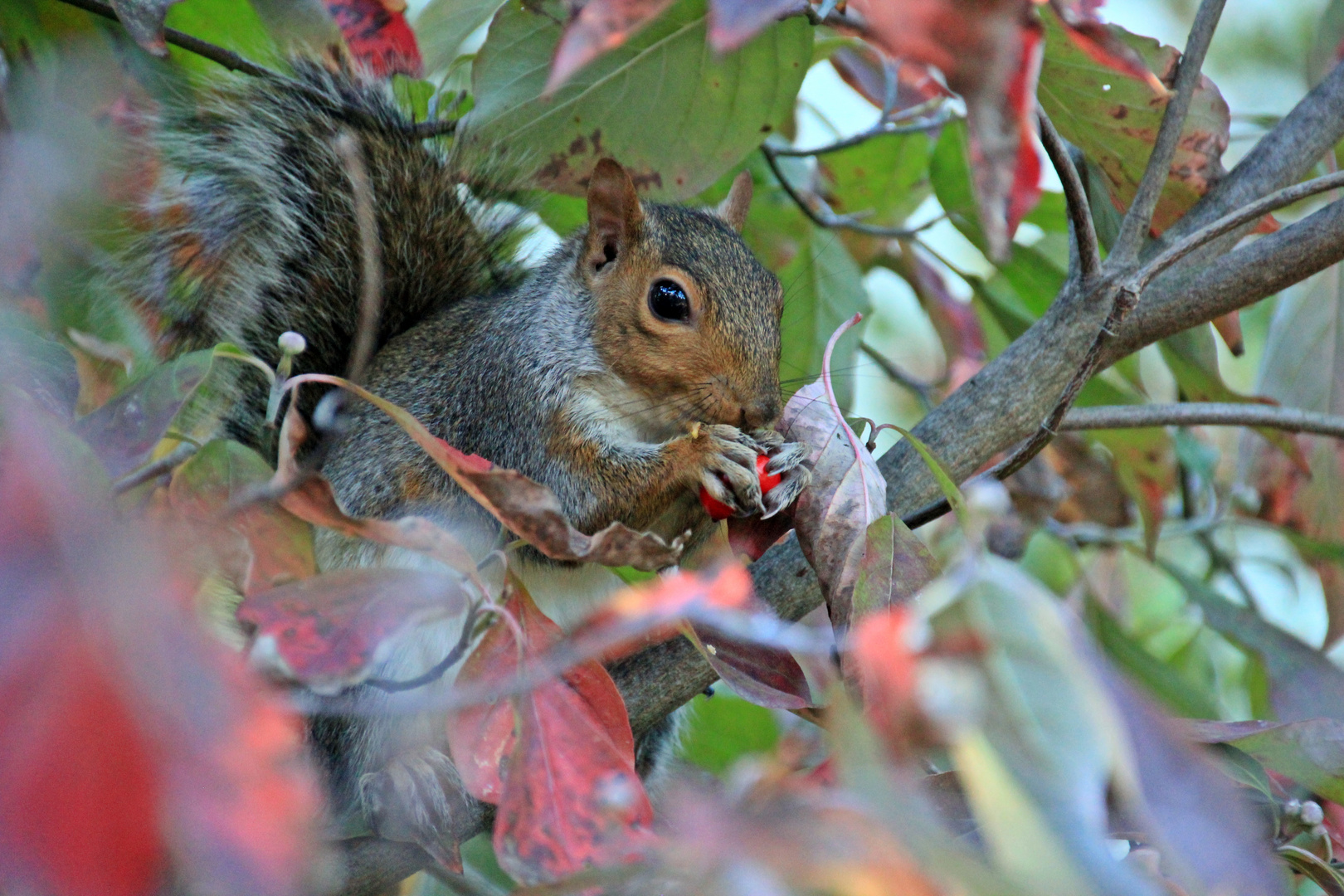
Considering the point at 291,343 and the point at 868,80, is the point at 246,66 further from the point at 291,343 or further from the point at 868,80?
the point at 868,80

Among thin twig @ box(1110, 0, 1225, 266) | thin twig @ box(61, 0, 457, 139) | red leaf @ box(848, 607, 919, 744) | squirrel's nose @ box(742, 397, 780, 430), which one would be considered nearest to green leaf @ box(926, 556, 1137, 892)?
red leaf @ box(848, 607, 919, 744)

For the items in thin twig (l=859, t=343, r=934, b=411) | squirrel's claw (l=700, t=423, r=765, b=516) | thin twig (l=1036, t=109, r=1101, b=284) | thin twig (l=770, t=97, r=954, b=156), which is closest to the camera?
thin twig (l=1036, t=109, r=1101, b=284)

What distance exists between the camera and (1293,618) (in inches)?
92.4

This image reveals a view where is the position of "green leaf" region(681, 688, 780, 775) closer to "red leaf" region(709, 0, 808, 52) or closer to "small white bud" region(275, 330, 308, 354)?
"small white bud" region(275, 330, 308, 354)

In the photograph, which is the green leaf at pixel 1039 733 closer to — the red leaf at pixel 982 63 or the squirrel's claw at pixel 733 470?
the red leaf at pixel 982 63

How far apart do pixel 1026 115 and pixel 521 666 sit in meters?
0.39

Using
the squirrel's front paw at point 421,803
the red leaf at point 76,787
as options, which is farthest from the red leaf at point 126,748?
the squirrel's front paw at point 421,803

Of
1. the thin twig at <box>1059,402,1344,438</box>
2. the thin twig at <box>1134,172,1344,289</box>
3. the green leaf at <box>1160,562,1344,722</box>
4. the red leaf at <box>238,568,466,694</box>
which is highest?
the thin twig at <box>1134,172,1344,289</box>

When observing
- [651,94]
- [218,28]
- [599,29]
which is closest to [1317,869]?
[599,29]

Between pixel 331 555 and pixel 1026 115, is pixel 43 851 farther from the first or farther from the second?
pixel 331 555

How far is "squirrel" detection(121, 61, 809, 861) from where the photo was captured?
1200 millimetres

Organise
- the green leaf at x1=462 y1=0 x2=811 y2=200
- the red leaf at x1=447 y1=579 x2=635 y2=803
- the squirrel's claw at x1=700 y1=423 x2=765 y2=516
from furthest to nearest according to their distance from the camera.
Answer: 1. the green leaf at x1=462 y1=0 x2=811 y2=200
2. the squirrel's claw at x1=700 y1=423 x2=765 y2=516
3. the red leaf at x1=447 y1=579 x2=635 y2=803

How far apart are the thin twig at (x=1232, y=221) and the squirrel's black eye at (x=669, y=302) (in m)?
0.51

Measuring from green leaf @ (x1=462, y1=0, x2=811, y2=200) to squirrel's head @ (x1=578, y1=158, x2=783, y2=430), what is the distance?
6cm
